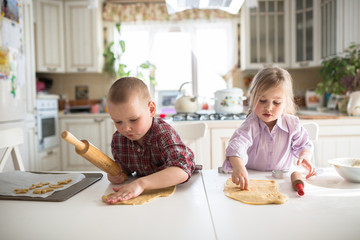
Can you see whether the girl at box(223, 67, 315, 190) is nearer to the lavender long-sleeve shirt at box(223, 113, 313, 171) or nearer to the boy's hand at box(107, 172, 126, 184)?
the lavender long-sleeve shirt at box(223, 113, 313, 171)

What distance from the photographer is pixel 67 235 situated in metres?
0.54

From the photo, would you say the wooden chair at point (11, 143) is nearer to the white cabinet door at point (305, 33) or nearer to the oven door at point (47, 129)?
the oven door at point (47, 129)

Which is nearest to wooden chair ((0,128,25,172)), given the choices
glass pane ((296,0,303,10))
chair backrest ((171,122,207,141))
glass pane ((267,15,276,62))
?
chair backrest ((171,122,207,141))

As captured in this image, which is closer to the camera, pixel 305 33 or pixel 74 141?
pixel 74 141

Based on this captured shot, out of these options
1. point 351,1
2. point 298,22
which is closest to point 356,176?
point 351,1

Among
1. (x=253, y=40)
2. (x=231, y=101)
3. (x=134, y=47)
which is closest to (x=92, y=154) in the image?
(x=231, y=101)

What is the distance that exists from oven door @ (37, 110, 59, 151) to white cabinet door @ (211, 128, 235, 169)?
205cm

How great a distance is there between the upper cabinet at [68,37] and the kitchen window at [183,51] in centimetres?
44

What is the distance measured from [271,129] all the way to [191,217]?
0.67 m

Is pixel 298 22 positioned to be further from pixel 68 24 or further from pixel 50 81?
pixel 50 81

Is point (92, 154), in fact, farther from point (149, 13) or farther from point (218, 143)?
point (149, 13)

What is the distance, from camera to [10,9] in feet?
8.02

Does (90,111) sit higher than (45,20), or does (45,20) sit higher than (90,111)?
(45,20)

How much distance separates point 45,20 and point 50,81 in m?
0.81
